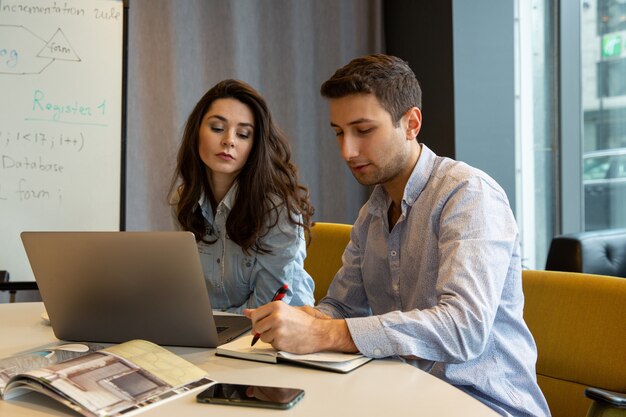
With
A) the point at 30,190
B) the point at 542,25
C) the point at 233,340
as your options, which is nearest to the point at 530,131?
the point at 542,25

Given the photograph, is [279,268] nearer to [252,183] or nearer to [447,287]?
[252,183]

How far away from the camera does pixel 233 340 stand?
4.36ft

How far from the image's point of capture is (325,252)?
7.59 feet

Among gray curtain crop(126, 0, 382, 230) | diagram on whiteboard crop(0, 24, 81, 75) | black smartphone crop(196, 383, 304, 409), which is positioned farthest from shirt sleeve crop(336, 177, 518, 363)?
gray curtain crop(126, 0, 382, 230)

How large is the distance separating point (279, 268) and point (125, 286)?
0.74m

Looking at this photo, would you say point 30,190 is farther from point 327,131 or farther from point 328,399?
point 328,399

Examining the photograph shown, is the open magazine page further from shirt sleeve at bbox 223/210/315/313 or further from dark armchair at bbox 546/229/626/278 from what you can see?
dark armchair at bbox 546/229/626/278

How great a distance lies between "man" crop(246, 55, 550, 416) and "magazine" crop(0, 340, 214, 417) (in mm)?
165

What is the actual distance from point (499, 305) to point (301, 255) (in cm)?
80

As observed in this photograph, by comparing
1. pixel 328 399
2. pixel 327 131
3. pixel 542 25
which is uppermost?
pixel 542 25

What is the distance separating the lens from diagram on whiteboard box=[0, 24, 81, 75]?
274 cm

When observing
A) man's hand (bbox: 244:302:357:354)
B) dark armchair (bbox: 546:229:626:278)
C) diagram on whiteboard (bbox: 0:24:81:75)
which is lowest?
man's hand (bbox: 244:302:357:354)

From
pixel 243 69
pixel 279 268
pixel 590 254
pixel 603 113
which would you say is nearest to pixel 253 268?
pixel 279 268

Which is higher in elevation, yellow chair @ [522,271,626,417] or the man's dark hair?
A: the man's dark hair
